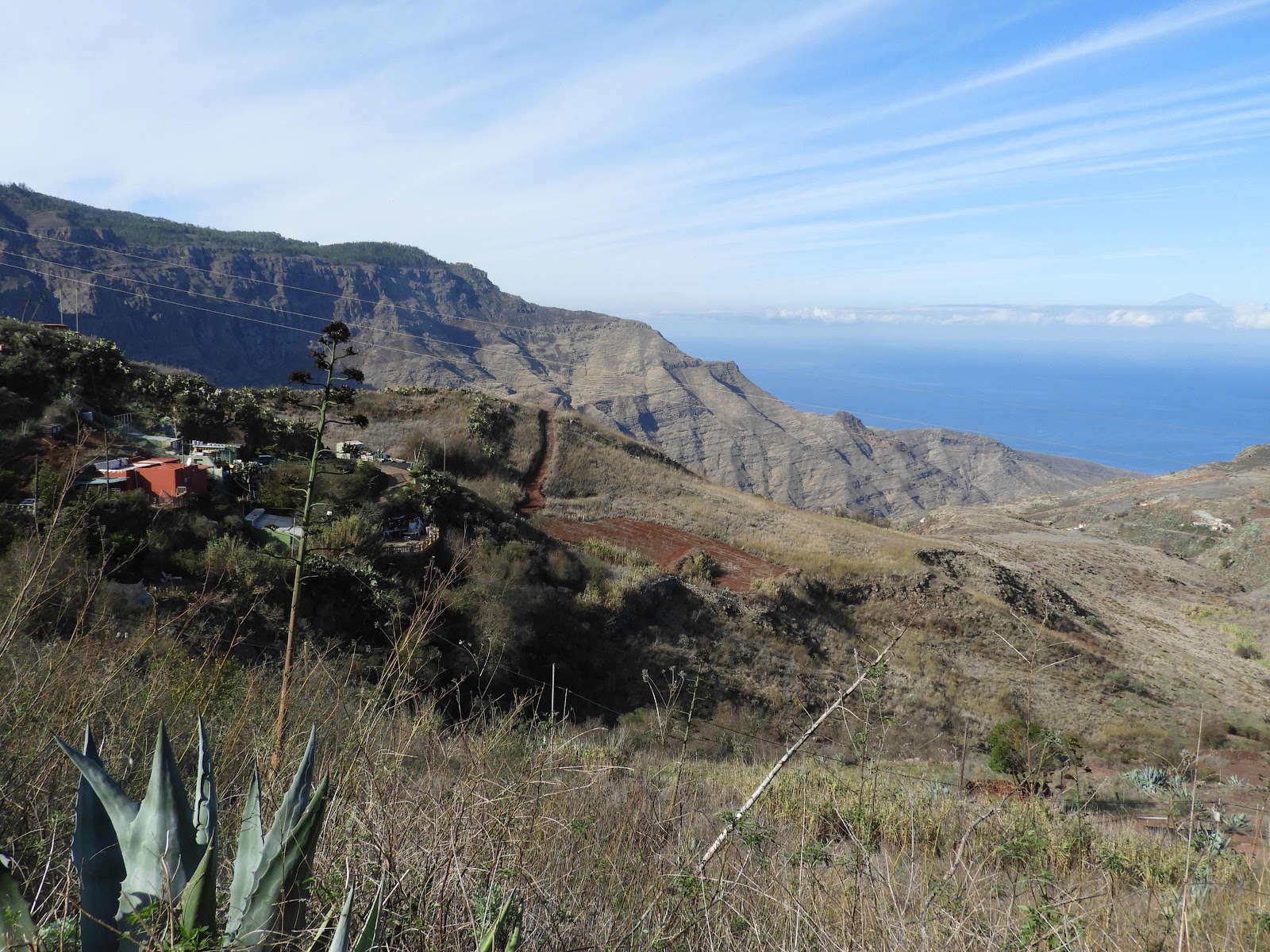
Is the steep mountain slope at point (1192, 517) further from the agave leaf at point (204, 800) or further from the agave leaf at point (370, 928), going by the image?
the agave leaf at point (204, 800)

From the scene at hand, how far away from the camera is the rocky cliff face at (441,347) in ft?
258

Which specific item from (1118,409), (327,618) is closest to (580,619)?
(327,618)

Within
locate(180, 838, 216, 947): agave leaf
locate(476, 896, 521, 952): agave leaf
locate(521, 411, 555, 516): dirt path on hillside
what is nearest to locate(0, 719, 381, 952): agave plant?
locate(180, 838, 216, 947): agave leaf

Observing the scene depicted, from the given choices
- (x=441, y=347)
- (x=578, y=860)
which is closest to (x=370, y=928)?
(x=578, y=860)

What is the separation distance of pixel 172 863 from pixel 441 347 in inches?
3952

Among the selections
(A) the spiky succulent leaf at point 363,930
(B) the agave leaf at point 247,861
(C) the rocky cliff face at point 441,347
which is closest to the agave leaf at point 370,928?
(A) the spiky succulent leaf at point 363,930

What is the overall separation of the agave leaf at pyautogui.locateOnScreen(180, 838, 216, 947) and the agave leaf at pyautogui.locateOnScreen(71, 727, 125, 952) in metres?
0.16

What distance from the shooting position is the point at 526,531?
1636 cm

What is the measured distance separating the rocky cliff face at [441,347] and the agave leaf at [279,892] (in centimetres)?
7094

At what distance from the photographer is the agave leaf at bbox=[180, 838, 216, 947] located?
1.41 metres

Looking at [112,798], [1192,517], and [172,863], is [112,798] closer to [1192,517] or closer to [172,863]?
[172,863]

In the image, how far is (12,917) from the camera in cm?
128

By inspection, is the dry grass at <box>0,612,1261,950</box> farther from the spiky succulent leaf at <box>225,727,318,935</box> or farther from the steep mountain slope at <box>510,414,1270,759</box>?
the steep mountain slope at <box>510,414,1270,759</box>

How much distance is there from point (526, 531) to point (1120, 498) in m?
46.3
